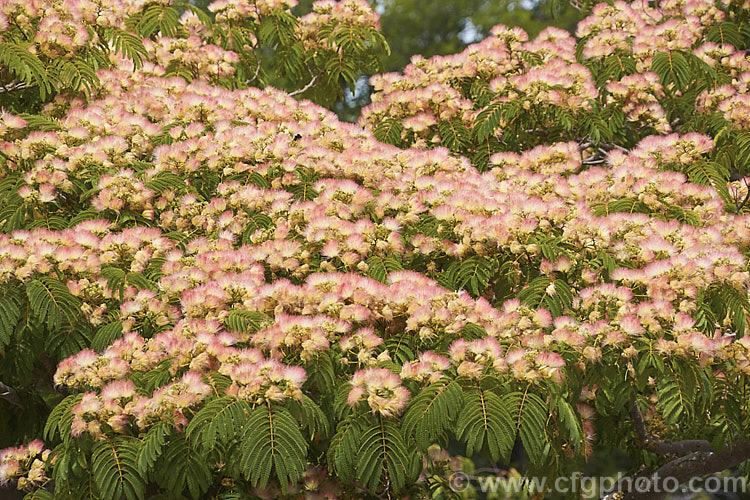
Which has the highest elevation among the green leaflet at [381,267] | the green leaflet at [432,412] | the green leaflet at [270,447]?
the green leaflet at [381,267]

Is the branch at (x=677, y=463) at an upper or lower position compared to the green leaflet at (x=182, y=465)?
lower

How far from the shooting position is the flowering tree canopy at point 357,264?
410cm

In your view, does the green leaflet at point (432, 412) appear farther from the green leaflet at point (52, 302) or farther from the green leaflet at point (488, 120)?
the green leaflet at point (488, 120)

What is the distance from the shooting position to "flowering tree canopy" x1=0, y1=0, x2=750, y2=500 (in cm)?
410

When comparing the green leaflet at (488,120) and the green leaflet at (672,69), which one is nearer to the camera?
the green leaflet at (488,120)

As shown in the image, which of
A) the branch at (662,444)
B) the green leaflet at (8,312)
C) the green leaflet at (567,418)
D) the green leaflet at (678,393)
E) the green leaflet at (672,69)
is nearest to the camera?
the green leaflet at (567,418)

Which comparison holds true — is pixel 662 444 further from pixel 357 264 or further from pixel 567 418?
pixel 357 264

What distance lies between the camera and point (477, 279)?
5.11 metres

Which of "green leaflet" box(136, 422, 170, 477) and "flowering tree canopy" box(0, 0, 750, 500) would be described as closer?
"green leaflet" box(136, 422, 170, 477)

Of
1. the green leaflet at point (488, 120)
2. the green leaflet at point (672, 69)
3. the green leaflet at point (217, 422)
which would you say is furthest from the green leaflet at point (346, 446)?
the green leaflet at point (672, 69)

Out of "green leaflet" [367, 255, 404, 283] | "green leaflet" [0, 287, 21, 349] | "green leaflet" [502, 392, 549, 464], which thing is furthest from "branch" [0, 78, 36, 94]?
"green leaflet" [502, 392, 549, 464]

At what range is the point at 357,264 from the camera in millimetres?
5098

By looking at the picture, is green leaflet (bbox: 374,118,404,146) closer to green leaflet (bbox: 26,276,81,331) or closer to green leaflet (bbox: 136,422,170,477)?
green leaflet (bbox: 26,276,81,331)

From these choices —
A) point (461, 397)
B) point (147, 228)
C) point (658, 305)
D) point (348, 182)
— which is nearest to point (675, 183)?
point (658, 305)
